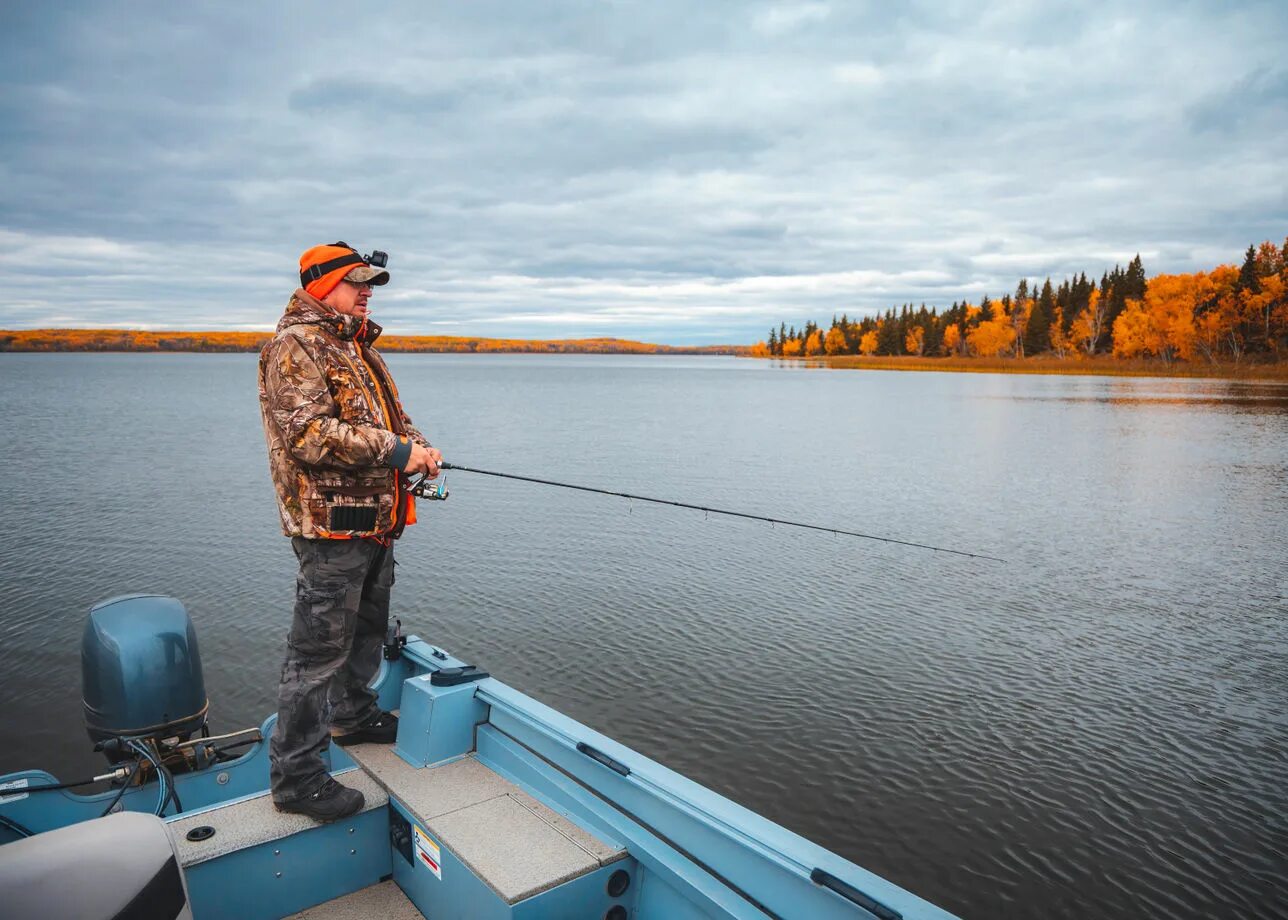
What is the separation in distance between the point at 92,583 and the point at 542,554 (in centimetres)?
571

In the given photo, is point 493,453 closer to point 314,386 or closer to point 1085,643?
point 1085,643

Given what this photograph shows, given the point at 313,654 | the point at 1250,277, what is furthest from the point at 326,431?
the point at 1250,277

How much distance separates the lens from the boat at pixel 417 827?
227cm

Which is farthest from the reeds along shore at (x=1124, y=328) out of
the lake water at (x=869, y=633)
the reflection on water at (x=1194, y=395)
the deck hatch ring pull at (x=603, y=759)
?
the deck hatch ring pull at (x=603, y=759)

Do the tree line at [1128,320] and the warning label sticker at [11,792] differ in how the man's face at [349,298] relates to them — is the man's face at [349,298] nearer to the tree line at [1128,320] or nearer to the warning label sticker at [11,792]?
the warning label sticker at [11,792]

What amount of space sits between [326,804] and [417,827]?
1.16 feet

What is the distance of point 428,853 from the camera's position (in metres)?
3.00

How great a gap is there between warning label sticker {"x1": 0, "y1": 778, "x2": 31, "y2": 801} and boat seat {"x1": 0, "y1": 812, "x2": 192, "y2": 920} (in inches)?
61.6

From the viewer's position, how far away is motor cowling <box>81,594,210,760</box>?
3.56 metres

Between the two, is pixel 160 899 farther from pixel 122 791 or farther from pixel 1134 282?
pixel 1134 282

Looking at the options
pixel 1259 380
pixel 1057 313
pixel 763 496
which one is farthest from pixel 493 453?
pixel 1057 313

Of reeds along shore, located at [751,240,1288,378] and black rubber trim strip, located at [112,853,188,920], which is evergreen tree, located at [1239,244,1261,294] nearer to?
reeds along shore, located at [751,240,1288,378]

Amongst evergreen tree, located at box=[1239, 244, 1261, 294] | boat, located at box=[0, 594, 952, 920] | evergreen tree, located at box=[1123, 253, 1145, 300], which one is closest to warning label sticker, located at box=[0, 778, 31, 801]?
boat, located at box=[0, 594, 952, 920]

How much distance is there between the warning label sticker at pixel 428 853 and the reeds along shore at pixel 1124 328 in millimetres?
74193
